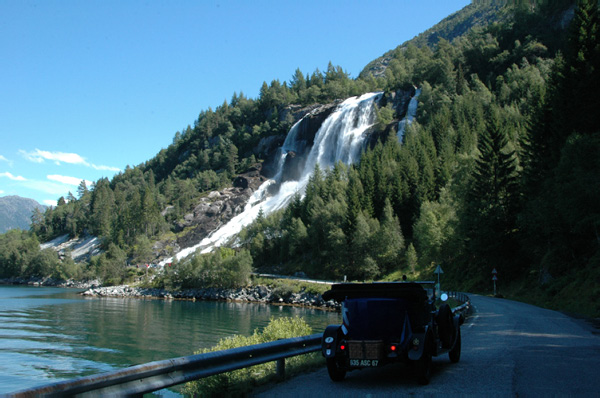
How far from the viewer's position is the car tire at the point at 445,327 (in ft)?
29.1

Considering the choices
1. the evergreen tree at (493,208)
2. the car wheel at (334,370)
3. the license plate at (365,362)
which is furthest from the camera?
the evergreen tree at (493,208)

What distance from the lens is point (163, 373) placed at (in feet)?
20.6

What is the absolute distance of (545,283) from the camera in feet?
110

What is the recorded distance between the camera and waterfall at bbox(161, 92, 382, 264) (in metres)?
119

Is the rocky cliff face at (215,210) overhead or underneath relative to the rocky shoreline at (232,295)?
overhead

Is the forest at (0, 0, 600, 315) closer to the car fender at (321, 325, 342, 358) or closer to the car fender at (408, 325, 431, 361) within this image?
the car fender at (408, 325, 431, 361)

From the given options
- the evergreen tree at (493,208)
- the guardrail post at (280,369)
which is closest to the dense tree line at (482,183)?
the evergreen tree at (493,208)

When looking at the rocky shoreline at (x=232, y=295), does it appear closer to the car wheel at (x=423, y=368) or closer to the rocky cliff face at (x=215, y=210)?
the rocky cliff face at (x=215, y=210)

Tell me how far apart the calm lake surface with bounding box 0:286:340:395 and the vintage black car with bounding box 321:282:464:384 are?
54.5ft

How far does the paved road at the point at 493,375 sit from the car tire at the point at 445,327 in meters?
0.58

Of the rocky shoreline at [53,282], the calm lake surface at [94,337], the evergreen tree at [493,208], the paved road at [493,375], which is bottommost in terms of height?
the rocky shoreline at [53,282]

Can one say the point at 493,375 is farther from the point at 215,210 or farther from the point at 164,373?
the point at 215,210

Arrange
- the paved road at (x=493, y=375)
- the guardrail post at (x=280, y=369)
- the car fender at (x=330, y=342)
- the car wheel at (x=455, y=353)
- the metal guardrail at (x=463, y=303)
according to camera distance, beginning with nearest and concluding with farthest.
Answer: the paved road at (x=493, y=375) → the car fender at (x=330, y=342) → the guardrail post at (x=280, y=369) → the car wheel at (x=455, y=353) → the metal guardrail at (x=463, y=303)

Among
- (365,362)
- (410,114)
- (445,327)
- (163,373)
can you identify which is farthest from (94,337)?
(410,114)
